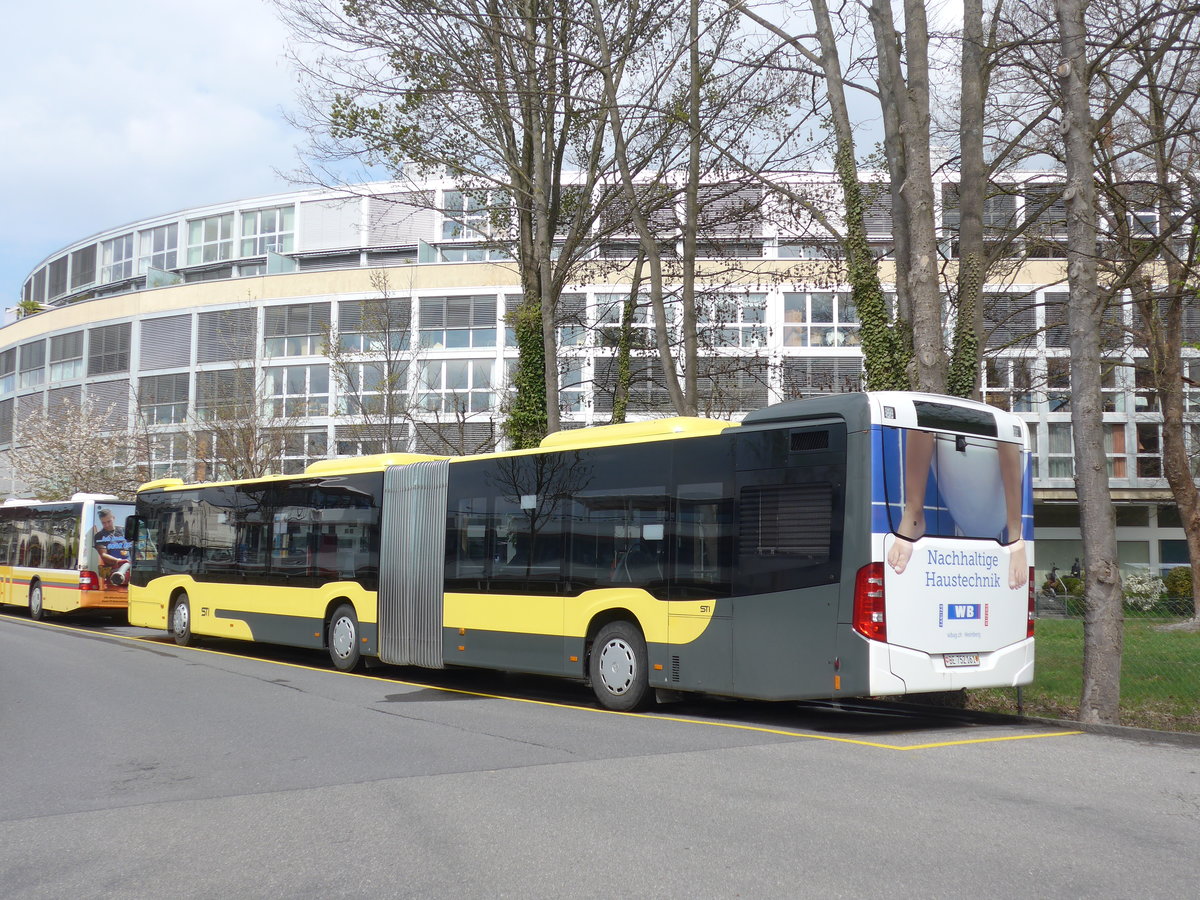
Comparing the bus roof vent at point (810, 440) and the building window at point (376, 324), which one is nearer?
the bus roof vent at point (810, 440)

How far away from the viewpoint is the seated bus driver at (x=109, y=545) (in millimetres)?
25375

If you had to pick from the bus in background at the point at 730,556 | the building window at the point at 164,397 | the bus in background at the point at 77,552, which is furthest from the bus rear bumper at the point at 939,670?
the building window at the point at 164,397

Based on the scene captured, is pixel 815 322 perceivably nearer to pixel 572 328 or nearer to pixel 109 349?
pixel 572 328

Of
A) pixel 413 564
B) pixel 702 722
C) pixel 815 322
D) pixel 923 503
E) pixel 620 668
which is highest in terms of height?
pixel 815 322

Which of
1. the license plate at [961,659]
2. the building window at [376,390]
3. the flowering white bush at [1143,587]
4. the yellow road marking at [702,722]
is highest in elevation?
the building window at [376,390]

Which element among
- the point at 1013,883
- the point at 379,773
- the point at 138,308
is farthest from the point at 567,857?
the point at 138,308

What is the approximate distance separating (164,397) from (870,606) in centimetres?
4304

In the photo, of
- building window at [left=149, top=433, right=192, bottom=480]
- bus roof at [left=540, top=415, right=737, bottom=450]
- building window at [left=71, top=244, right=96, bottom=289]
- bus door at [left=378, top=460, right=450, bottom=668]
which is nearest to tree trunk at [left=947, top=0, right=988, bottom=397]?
bus roof at [left=540, top=415, right=737, bottom=450]

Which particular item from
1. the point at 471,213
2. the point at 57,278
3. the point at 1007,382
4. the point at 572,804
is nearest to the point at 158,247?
the point at 57,278

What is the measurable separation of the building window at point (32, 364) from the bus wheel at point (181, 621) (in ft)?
119

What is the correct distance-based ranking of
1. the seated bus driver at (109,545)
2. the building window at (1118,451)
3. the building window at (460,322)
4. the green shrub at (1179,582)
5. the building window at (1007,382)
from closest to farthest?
the building window at (1007,382)
the seated bus driver at (109,545)
the green shrub at (1179,582)
the building window at (1118,451)
the building window at (460,322)

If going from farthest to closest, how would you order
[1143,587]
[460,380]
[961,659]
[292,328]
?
[292,328] < [460,380] < [1143,587] < [961,659]

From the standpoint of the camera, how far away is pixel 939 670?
10562 millimetres

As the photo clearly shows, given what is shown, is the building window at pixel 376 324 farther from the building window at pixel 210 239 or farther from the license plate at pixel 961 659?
the license plate at pixel 961 659
